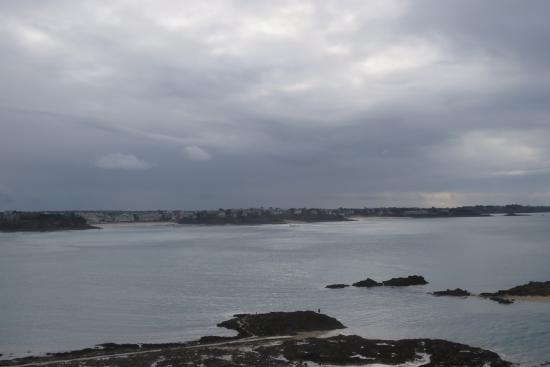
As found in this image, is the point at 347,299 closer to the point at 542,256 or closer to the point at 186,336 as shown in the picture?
the point at 186,336

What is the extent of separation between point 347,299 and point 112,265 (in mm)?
37200

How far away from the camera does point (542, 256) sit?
246ft

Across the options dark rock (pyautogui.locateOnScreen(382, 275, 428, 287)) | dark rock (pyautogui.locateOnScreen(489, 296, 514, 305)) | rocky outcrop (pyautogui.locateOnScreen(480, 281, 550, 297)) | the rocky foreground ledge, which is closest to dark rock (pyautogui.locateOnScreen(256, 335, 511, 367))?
the rocky foreground ledge

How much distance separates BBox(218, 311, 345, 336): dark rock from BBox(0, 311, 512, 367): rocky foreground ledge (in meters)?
0.79

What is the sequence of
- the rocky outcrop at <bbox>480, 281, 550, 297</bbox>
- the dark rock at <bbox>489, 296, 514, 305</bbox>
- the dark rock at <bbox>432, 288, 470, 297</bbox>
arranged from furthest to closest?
the dark rock at <bbox>432, 288, 470, 297</bbox> → the rocky outcrop at <bbox>480, 281, 550, 297</bbox> → the dark rock at <bbox>489, 296, 514, 305</bbox>

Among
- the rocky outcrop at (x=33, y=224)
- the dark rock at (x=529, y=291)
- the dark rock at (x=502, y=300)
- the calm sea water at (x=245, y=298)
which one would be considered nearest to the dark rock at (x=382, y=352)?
the calm sea water at (x=245, y=298)

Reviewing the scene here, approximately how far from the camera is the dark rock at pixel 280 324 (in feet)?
98.1

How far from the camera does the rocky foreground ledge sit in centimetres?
2334

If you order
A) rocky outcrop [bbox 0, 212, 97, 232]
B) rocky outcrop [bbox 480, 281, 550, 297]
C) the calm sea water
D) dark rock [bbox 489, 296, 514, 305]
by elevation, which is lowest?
the calm sea water

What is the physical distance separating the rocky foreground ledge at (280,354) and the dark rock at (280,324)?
31.1 inches

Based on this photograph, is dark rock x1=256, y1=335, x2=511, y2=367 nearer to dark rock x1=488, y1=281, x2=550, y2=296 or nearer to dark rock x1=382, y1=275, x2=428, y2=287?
dark rock x1=488, y1=281, x2=550, y2=296

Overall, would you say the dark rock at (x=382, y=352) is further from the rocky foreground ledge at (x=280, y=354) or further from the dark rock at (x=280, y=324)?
the dark rock at (x=280, y=324)

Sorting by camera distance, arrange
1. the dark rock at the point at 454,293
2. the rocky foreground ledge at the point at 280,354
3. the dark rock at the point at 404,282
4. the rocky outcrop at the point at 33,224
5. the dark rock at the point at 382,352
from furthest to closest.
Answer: the rocky outcrop at the point at 33,224
the dark rock at the point at 404,282
the dark rock at the point at 454,293
the dark rock at the point at 382,352
the rocky foreground ledge at the point at 280,354

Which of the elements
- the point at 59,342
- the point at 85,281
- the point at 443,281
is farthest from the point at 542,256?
the point at 59,342
